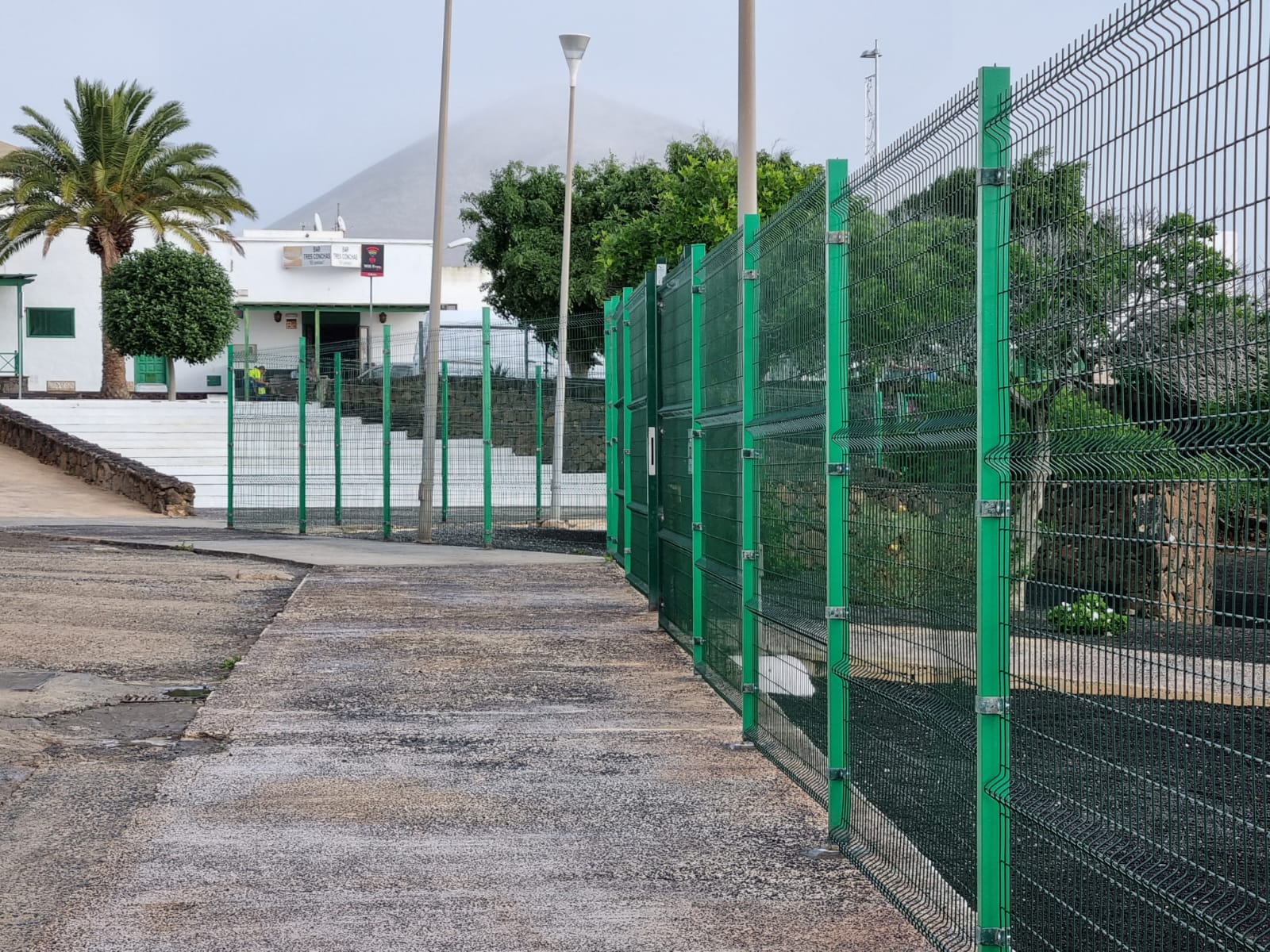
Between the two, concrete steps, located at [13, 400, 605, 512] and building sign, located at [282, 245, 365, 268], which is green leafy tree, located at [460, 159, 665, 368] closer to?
building sign, located at [282, 245, 365, 268]

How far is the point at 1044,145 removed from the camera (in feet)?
10.9

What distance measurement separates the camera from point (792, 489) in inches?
235

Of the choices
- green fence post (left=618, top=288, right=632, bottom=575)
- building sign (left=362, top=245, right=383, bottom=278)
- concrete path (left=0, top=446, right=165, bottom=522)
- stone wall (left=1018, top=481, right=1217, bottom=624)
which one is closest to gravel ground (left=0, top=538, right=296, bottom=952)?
stone wall (left=1018, top=481, right=1217, bottom=624)

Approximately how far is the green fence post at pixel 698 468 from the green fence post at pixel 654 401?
1.87 metres

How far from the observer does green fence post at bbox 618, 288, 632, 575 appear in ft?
41.7

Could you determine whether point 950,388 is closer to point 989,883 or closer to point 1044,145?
point 1044,145

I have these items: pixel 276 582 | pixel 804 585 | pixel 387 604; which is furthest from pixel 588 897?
pixel 276 582

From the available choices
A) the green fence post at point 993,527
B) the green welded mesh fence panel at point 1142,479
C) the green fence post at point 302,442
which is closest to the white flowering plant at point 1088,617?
the green welded mesh fence panel at point 1142,479

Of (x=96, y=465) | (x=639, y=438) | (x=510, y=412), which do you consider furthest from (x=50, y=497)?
(x=639, y=438)

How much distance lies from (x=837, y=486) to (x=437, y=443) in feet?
62.1

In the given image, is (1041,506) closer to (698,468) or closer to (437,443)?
(698,468)

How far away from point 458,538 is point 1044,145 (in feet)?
54.2

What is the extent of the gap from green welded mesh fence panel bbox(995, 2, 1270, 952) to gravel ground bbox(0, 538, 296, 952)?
277 cm

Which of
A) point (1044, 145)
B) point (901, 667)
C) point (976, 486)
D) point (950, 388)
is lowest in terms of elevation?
point (901, 667)
